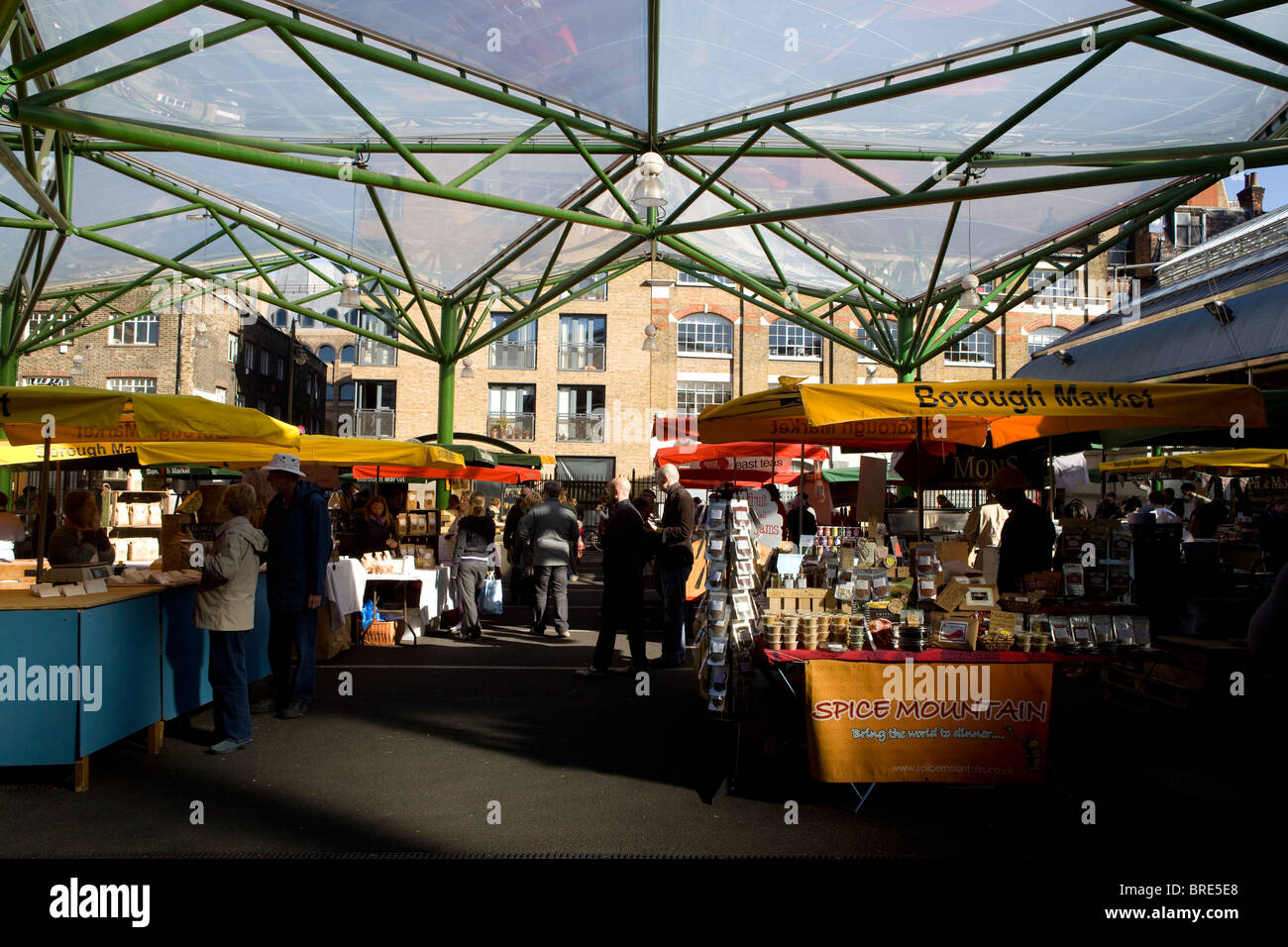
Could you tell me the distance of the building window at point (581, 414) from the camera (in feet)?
130

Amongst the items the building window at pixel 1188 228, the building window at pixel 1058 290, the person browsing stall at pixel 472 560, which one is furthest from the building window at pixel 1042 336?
the person browsing stall at pixel 472 560

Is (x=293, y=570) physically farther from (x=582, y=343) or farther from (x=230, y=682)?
(x=582, y=343)

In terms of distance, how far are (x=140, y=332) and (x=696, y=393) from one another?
2637 cm

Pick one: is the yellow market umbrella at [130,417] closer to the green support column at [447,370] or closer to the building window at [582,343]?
the green support column at [447,370]

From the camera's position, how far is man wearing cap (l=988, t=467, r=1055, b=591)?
23.9ft

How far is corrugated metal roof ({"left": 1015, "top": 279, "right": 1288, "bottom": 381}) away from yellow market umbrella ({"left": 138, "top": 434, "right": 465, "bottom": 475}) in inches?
503

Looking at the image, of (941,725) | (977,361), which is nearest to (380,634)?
(941,725)

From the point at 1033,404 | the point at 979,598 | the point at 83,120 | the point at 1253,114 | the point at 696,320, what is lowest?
the point at 979,598

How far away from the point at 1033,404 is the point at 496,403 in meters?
Result: 35.0

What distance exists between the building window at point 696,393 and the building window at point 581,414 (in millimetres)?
3444

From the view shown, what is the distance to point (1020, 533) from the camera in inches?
289

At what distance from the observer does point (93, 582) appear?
246 inches
